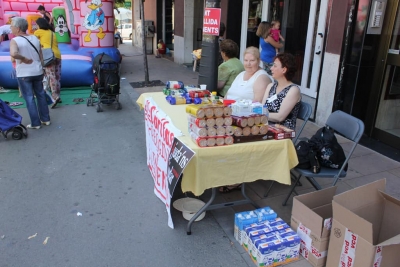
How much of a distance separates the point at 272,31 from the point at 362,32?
171cm

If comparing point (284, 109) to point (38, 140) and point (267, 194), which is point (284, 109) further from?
point (38, 140)

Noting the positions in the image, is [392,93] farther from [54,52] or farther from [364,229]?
[54,52]

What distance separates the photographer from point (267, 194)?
139 inches

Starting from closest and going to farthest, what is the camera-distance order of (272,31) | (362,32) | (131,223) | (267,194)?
(131,223) → (267,194) → (362,32) → (272,31)

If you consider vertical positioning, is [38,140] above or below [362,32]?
below

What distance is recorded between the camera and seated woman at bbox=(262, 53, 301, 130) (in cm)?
327

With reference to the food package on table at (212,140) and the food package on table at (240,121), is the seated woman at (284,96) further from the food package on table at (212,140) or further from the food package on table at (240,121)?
the food package on table at (212,140)

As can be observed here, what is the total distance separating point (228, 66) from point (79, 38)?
21.3 feet

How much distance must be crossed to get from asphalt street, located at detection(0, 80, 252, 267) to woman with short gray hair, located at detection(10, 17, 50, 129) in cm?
57

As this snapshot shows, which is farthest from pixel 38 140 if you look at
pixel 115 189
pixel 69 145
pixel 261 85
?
pixel 261 85

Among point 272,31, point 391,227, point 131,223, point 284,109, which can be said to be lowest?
point 131,223

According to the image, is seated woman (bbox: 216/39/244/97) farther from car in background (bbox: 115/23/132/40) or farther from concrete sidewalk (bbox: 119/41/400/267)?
car in background (bbox: 115/23/132/40)

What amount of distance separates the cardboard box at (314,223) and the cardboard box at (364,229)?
74mm

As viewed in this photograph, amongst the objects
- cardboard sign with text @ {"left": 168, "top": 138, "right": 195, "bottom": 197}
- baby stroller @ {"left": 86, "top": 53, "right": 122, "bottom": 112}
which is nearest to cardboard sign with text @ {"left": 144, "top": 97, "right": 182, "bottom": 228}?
cardboard sign with text @ {"left": 168, "top": 138, "right": 195, "bottom": 197}
